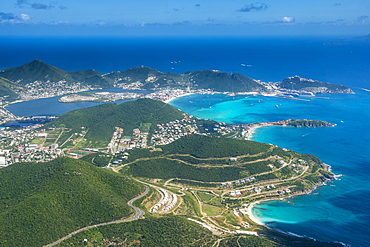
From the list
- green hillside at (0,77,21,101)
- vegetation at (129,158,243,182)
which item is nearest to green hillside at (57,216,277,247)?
vegetation at (129,158,243,182)

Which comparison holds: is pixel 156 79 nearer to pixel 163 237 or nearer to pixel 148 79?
pixel 148 79

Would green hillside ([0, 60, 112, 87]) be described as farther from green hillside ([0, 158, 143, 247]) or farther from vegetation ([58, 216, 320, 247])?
vegetation ([58, 216, 320, 247])

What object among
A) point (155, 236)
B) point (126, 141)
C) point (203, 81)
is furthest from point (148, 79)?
point (155, 236)

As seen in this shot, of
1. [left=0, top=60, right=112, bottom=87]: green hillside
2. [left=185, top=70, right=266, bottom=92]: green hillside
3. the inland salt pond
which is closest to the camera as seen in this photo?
the inland salt pond

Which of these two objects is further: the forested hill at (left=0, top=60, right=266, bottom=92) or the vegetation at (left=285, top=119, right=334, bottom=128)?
the forested hill at (left=0, top=60, right=266, bottom=92)

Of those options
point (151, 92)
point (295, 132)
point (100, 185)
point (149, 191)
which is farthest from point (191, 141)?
point (151, 92)

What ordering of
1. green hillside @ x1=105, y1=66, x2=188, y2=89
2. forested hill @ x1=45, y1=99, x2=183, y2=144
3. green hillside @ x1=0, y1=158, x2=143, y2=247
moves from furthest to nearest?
green hillside @ x1=105, y1=66, x2=188, y2=89
forested hill @ x1=45, y1=99, x2=183, y2=144
green hillside @ x1=0, y1=158, x2=143, y2=247

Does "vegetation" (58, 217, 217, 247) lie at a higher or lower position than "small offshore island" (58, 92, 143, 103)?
lower

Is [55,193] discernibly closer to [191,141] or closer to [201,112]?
[191,141]
